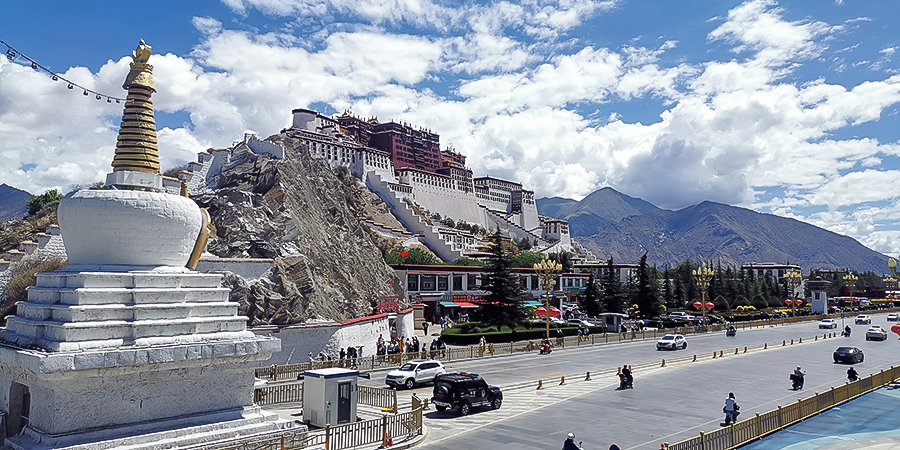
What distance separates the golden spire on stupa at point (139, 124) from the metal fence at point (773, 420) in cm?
1537

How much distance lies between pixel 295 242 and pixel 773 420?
33864 millimetres

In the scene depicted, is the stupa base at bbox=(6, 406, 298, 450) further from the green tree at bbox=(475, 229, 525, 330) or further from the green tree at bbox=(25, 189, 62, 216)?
the green tree at bbox=(25, 189, 62, 216)

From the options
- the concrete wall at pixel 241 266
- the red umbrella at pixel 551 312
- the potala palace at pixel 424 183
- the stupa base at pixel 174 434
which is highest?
the potala palace at pixel 424 183

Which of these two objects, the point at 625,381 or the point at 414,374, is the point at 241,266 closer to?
the point at 414,374

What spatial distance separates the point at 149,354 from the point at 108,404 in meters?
1.43

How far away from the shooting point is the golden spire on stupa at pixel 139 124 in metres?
17.1

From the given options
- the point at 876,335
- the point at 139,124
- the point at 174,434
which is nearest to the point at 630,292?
the point at 876,335

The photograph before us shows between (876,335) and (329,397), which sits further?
(876,335)

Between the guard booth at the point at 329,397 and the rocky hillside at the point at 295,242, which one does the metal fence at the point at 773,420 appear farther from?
the rocky hillside at the point at 295,242

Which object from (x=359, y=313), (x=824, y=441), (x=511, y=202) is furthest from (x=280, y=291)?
(x=511, y=202)

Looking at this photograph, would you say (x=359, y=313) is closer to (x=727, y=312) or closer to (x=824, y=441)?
(x=824, y=441)

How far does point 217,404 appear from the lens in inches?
632

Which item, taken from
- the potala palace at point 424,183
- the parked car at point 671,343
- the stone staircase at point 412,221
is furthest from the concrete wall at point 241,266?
the stone staircase at point 412,221

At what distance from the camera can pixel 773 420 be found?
20.1 meters
